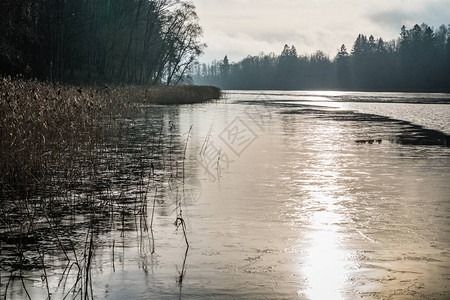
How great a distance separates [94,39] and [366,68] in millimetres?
96344

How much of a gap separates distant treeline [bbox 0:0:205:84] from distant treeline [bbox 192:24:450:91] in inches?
1131

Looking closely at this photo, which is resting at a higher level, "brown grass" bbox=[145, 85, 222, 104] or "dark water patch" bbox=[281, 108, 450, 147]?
"brown grass" bbox=[145, 85, 222, 104]

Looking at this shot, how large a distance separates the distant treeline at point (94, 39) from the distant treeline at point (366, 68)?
28719 mm

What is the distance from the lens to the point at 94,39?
40.9 meters

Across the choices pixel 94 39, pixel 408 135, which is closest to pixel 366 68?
pixel 94 39

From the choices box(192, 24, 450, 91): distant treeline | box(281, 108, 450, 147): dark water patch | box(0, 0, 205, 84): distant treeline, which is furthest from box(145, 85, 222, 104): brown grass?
box(192, 24, 450, 91): distant treeline

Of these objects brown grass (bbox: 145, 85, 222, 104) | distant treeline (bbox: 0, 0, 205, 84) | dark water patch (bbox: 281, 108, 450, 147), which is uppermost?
distant treeline (bbox: 0, 0, 205, 84)

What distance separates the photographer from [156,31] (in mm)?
49531

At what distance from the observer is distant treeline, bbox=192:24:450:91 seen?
358ft

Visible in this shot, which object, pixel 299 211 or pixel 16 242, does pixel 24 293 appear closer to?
pixel 16 242

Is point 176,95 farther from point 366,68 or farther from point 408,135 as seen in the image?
point 366,68

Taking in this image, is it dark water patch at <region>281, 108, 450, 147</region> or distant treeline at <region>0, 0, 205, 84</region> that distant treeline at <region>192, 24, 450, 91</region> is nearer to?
distant treeline at <region>0, 0, 205, 84</region>

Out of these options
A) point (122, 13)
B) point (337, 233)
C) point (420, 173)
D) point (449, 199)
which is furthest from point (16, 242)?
point (122, 13)

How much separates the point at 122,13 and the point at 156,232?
3964 cm
